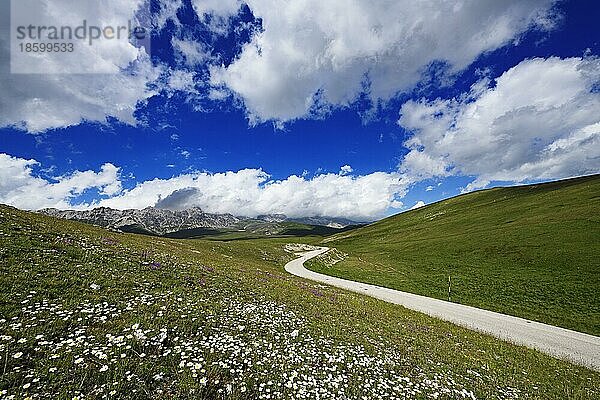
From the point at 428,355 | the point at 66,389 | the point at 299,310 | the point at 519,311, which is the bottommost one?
the point at 519,311

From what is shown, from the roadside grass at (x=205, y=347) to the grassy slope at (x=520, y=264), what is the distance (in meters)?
23.7

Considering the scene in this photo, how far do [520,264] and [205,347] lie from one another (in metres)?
73.9

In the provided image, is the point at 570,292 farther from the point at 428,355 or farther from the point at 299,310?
the point at 299,310

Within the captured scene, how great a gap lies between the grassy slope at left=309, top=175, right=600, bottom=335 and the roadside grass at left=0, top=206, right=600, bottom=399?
77.8ft

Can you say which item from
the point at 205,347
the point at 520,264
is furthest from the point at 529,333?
the point at 520,264

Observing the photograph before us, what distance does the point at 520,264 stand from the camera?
2495 inches

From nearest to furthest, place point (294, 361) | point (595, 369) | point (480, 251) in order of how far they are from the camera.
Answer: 1. point (294, 361)
2. point (595, 369)
3. point (480, 251)

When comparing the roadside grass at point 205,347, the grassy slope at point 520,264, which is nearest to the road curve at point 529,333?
the roadside grass at point 205,347

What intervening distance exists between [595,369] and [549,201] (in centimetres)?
12830

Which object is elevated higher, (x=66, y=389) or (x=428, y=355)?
(x=66, y=389)

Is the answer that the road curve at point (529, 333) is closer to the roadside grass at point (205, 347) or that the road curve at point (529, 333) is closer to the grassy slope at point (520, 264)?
the roadside grass at point (205, 347)

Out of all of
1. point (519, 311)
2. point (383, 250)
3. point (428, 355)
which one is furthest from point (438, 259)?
point (428, 355)

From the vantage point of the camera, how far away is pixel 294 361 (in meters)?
13.0

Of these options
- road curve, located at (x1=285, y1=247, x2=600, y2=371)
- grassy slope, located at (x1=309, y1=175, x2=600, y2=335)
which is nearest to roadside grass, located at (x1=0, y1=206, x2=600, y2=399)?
road curve, located at (x1=285, y1=247, x2=600, y2=371)
